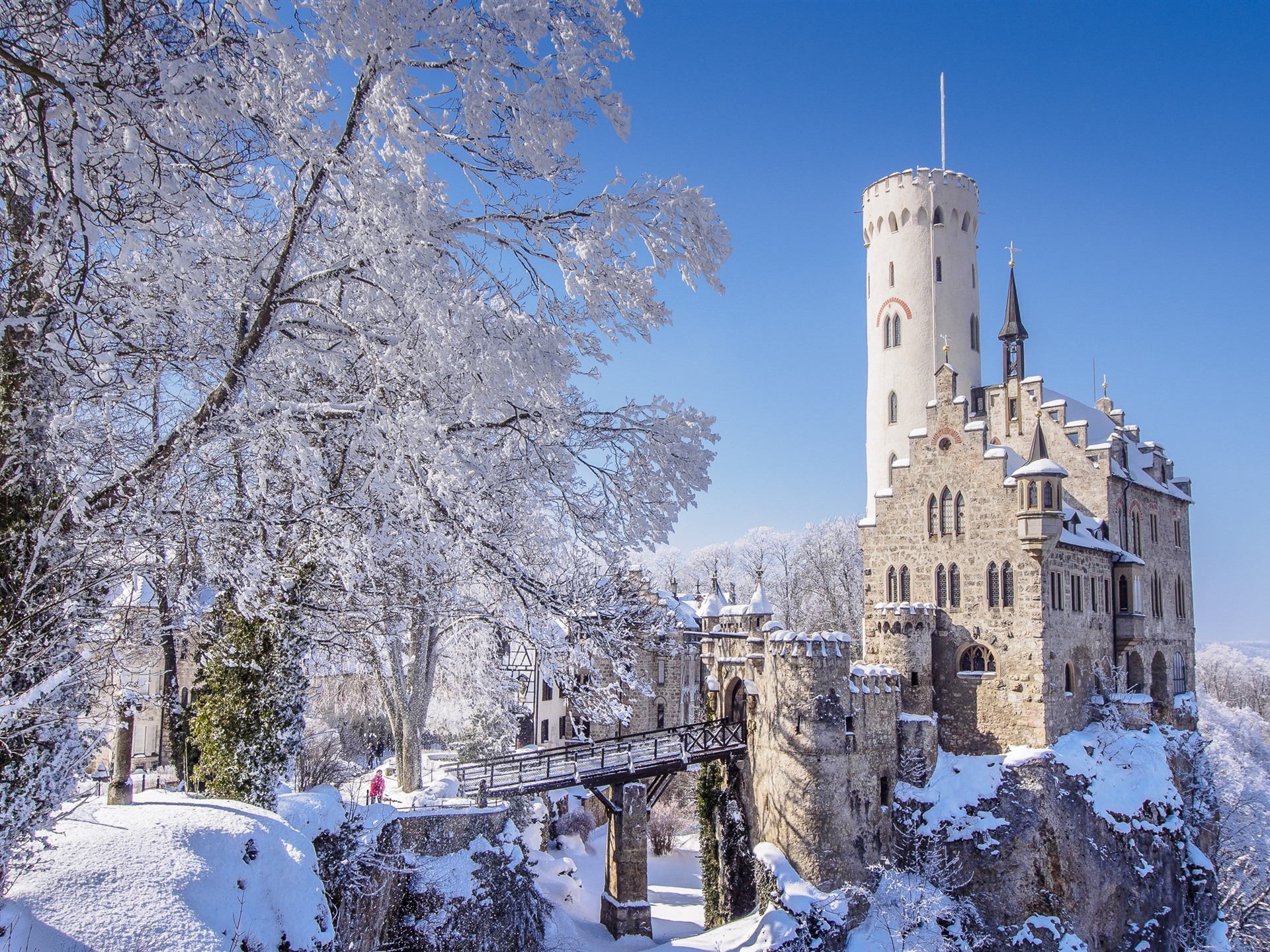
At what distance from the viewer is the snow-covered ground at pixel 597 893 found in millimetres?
19766

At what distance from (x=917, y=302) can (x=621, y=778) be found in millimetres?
22006

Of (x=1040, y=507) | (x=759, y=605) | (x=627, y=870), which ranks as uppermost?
(x=1040, y=507)

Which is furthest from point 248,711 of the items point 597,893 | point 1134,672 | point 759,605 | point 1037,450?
point 1134,672

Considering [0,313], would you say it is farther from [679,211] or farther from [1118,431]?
[1118,431]

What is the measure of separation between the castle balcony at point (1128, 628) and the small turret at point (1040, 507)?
19.2 ft

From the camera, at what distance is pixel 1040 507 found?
22.5 metres

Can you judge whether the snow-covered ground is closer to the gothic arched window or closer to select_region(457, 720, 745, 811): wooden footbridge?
select_region(457, 720, 745, 811): wooden footbridge

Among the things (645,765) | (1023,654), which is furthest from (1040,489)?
(645,765)

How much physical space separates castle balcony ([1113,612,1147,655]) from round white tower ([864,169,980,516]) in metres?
9.03

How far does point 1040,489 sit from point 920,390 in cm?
1005

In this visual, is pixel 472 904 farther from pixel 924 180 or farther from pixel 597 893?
pixel 924 180

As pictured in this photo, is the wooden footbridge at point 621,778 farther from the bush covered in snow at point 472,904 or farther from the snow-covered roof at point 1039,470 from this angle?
the snow-covered roof at point 1039,470

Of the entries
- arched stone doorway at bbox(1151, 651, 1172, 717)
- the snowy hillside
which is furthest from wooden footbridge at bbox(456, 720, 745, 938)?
arched stone doorway at bbox(1151, 651, 1172, 717)

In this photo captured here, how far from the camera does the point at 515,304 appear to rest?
5.64 metres
